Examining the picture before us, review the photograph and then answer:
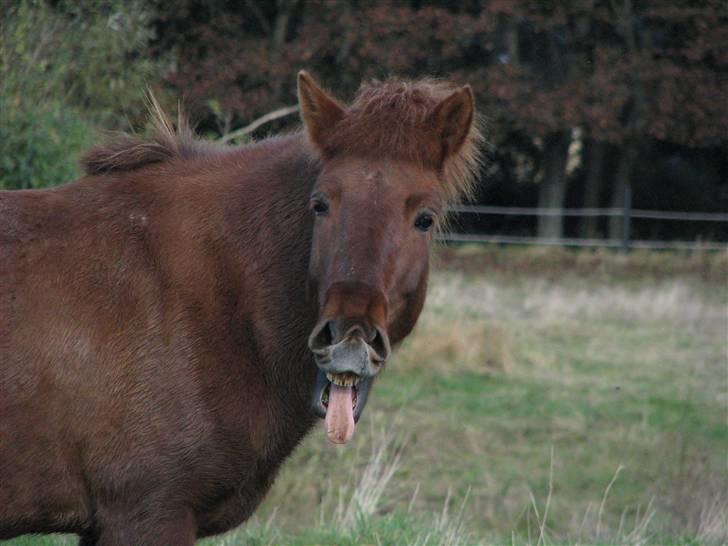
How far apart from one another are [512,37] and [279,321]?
831 inches

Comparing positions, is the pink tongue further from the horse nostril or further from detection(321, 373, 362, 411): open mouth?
the horse nostril

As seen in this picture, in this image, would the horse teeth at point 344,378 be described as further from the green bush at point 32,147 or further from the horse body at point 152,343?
the green bush at point 32,147

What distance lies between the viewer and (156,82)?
1248cm

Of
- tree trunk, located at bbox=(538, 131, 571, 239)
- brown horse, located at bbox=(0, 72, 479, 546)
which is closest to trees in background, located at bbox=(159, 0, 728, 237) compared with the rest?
tree trunk, located at bbox=(538, 131, 571, 239)

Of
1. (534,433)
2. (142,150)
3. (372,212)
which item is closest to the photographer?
(372,212)

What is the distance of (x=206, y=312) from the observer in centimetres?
478

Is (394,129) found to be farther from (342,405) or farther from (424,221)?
(342,405)

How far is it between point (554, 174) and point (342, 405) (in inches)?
880

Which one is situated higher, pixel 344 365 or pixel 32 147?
pixel 32 147

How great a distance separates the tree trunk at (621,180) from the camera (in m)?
25.6

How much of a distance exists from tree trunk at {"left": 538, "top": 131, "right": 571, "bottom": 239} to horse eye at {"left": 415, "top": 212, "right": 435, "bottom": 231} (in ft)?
69.0

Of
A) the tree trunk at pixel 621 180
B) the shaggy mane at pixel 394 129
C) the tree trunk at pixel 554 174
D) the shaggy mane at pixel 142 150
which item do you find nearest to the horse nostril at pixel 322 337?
the shaggy mane at pixel 394 129

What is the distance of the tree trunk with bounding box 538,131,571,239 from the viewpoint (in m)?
25.8

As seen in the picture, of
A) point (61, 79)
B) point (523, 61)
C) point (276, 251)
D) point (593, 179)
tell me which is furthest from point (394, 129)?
point (593, 179)
